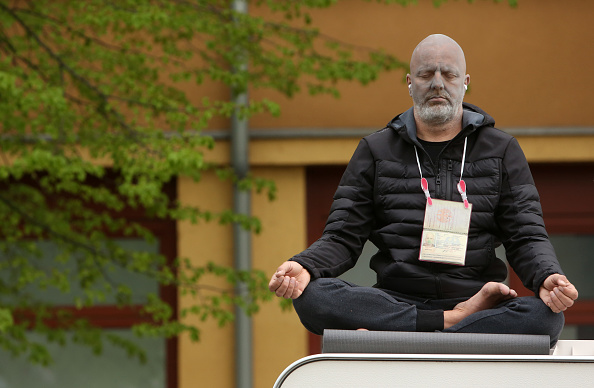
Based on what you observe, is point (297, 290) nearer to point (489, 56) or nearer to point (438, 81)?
point (438, 81)

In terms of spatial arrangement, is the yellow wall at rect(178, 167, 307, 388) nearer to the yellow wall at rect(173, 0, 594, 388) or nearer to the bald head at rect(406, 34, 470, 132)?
the yellow wall at rect(173, 0, 594, 388)

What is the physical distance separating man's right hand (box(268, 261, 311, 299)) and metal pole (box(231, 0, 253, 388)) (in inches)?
162

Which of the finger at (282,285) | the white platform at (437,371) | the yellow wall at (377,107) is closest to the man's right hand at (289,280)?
the finger at (282,285)

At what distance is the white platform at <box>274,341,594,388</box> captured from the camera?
2.19 metres

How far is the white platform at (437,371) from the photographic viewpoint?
2.19 metres

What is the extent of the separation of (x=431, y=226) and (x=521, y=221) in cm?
23

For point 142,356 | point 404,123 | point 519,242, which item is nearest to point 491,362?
point 519,242

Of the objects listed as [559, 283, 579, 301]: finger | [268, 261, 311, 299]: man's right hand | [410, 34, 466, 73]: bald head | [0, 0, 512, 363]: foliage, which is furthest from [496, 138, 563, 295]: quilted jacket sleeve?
[0, 0, 512, 363]: foliage

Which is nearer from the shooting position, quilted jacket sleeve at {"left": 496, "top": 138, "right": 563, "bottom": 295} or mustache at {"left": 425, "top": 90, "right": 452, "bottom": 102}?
quilted jacket sleeve at {"left": 496, "top": 138, "right": 563, "bottom": 295}

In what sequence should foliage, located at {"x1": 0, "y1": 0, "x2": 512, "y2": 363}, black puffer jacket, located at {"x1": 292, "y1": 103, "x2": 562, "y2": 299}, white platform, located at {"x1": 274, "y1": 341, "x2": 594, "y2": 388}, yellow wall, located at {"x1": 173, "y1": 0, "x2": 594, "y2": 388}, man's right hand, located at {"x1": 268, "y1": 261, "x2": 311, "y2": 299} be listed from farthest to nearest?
yellow wall, located at {"x1": 173, "y1": 0, "x2": 594, "y2": 388}
foliage, located at {"x1": 0, "y1": 0, "x2": 512, "y2": 363}
black puffer jacket, located at {"x1": 292, "y1": 103, "x2": 562, "y2": 299}
man's right hand, located at {"x1": 268, "y1": 261, "x2": 311, "y2": 299}
white platform, located at {"x1": 274, "y1": 341, "x2": 594, "y2": 388}

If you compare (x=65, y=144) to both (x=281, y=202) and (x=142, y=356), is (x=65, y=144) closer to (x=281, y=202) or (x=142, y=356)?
(x=142, y=356)

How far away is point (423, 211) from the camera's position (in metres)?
2.64

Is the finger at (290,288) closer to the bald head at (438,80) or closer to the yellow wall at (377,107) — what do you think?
the bald head at (438,80)

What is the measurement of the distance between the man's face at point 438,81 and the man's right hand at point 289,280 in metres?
0.54
